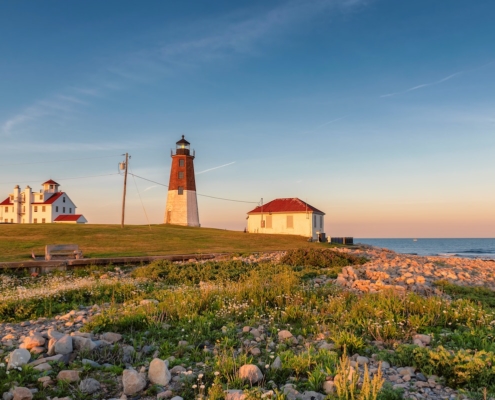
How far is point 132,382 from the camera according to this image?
16.5ft

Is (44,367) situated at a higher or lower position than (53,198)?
lower

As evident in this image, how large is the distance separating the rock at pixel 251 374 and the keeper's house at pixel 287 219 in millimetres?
42750

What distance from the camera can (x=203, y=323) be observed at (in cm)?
761

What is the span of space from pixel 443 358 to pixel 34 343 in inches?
232

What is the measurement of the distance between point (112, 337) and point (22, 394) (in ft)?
7.50

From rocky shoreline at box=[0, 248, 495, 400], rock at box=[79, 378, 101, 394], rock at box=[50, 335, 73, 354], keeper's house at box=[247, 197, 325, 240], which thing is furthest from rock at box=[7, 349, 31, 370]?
keeper's house at box=[247, 197, 325, 240]

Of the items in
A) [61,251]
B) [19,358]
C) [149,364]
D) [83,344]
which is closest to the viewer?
[19,358]

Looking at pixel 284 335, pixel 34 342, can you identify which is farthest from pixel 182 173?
pixel 34 342

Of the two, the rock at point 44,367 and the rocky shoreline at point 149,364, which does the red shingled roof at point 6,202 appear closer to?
the rocky shoreline at point 149,364

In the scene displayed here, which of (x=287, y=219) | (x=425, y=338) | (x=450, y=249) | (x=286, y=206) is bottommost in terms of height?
(x=450, y=249)

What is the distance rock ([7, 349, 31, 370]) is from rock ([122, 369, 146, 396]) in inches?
59.4

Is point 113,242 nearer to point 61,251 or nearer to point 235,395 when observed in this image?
point 61,251

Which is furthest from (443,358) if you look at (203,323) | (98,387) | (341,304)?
(98,387)

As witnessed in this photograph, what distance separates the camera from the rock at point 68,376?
17.0 ft
